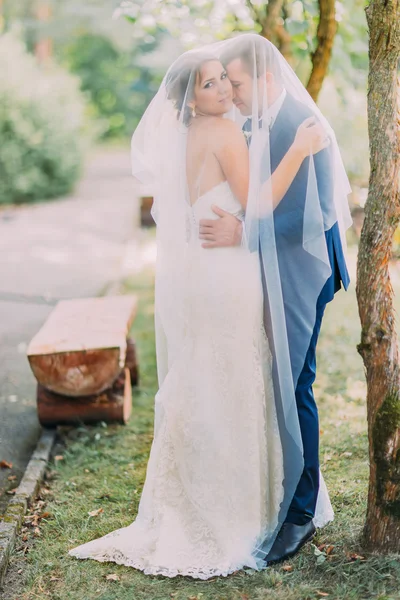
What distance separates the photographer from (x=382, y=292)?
304cm

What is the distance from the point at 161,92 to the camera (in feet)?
10.9

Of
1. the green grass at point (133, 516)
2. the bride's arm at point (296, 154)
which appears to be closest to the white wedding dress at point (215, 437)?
the green grass at point (133, 516)

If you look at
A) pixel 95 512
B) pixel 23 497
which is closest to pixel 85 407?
pixel 23 497

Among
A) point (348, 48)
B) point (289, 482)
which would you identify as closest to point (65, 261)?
point (348, 48)

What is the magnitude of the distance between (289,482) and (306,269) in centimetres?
93

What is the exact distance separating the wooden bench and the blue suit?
1804mm

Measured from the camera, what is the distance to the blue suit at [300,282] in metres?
3.17

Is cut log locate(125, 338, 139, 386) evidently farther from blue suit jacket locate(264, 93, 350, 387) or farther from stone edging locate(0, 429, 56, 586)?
blue suit jacket locate(264, 93, 350, 387)

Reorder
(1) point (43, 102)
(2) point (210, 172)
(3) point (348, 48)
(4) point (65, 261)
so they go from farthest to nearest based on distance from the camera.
→ (1) point (43, 102), (4) point (65, 261), (3) point (348, 48), (2) point (210, 172)

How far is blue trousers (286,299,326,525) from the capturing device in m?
3.28

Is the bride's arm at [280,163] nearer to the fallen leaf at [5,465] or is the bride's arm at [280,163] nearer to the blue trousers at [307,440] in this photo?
the blue trousers at [307,440]

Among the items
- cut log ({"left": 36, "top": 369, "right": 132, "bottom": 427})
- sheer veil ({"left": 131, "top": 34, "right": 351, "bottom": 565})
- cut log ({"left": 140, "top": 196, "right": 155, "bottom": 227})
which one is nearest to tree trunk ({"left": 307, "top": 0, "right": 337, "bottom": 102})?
sheer veil ({"left": 131, "top": 34, "right": 351, "bottom": 565})

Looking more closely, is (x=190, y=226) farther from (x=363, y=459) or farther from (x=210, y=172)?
(x=363, y=459)

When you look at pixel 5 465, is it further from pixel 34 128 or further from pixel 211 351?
pixel 34 128
